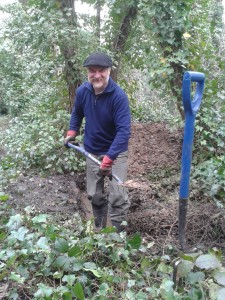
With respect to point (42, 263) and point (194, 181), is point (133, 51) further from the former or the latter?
point (42, 263)

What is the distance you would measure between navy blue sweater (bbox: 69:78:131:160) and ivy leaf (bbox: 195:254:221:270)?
5.50 feet

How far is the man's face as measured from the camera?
12.1ft

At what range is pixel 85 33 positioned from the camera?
6.55 meters

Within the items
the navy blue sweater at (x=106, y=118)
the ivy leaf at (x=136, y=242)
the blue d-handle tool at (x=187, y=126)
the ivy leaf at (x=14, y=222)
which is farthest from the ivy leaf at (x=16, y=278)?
the navy blue sweater at (x=106, y=118)

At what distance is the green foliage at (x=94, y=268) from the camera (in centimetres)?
212

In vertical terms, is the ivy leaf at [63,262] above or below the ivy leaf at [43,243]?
below

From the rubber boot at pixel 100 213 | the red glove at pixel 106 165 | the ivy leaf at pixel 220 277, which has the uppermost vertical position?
the red glove at pixel 106 165

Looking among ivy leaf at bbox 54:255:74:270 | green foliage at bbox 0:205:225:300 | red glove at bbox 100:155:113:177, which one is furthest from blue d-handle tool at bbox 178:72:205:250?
ivy leaf at bbox 54:255:74:270

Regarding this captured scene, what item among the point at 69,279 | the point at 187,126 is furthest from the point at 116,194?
the point at 69,279

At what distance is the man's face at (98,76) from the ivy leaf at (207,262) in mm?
2089

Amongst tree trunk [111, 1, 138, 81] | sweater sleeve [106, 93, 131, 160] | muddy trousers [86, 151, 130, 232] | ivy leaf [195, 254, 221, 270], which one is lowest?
muddy trousers [86, 151, 130, 232]

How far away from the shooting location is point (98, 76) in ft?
12.1

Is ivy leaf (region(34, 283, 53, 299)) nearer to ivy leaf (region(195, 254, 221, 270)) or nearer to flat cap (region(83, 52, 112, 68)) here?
ivy leaf (region(195, 254, 221, 270))

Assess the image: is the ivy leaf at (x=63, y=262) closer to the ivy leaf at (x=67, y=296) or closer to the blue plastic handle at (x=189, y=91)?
the ivy leaf at (x=67, y=296)
